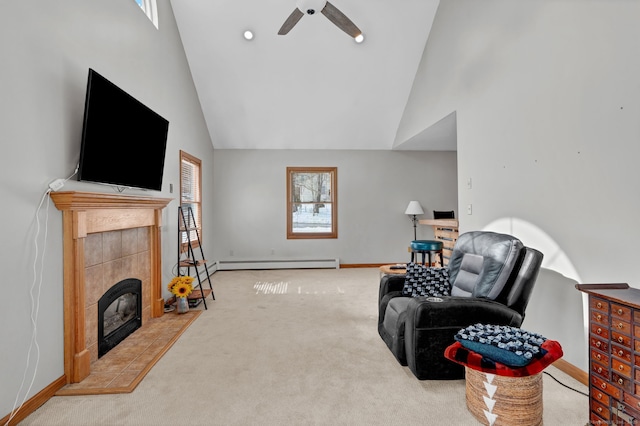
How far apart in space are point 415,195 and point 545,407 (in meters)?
5.44

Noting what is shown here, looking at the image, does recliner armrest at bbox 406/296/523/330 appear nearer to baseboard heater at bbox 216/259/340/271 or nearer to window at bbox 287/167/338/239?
baseboard heater at bbox 216/259/340/271

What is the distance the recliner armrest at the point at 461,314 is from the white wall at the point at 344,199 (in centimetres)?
479

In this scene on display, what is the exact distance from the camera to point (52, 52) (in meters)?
2.36

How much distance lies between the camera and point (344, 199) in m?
7.23

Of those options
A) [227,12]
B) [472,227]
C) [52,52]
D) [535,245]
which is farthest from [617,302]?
[227,12]

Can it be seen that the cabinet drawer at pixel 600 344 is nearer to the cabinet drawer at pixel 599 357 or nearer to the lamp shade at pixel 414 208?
the cabinet drawer at pixel 599 357

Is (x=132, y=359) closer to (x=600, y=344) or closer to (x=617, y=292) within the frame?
(x=600, y=344)

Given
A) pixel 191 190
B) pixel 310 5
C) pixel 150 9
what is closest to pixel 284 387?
pixel 310 5

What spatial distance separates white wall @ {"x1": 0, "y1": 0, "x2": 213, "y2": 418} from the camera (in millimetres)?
1973

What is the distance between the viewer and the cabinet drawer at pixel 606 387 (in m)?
1.70

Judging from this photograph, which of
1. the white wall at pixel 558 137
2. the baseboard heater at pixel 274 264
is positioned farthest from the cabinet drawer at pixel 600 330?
the baseboard heater at pixel 274 264

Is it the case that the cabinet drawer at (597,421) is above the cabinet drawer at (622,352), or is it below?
below

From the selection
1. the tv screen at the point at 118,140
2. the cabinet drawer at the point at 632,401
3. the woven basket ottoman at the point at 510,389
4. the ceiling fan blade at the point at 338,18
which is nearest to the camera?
the cabinet drawer at the point at 632,401

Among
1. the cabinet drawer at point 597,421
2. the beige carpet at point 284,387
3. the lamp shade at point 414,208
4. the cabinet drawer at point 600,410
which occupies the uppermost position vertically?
the lamp shade at point 414,208
